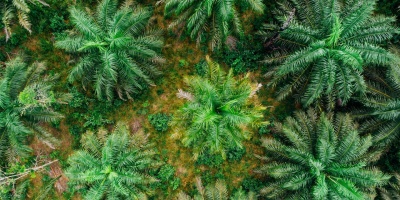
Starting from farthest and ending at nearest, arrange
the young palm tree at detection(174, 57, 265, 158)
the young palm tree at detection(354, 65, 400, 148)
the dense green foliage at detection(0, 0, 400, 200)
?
1. the young palm tree at detection(354, 65, 400, 148)
2. the dense green foliage at detection(0, 0, 400, 200)
3. the young palm tree at detection(174, 57, 265, 158)

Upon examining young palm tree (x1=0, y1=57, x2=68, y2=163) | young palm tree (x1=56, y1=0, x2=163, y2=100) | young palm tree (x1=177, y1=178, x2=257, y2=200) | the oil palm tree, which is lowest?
young palm tree (x1=177, y1=178, x2=257, y2=200)

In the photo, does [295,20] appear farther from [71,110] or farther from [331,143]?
[71,110]

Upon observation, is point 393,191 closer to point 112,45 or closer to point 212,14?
point 212,14

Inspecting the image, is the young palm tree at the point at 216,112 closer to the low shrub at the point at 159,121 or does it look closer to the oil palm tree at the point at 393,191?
the low shrub at the point at 159,121

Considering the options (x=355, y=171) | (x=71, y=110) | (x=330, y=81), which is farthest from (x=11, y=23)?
(x=355, y=171)

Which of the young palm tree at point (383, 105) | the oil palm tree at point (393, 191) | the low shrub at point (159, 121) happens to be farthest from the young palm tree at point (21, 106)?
the oil palm tree at point (393, 191)

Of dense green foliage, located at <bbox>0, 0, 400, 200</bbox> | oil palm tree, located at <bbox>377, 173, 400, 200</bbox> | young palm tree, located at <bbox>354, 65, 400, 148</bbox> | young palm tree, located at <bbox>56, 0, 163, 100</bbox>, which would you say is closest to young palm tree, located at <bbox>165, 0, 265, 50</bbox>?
dense green foliage, located at <bbox>0, 0, 400, 200</bbox>

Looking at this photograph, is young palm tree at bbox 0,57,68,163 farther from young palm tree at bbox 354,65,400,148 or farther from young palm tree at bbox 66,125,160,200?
young palm tree at bbox 354,65,400,148
